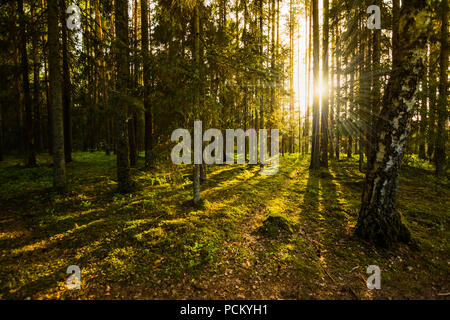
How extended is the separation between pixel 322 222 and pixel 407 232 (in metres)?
2.10

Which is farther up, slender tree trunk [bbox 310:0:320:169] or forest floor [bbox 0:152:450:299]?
slender tree trunk [bbox 310:0:320:169]

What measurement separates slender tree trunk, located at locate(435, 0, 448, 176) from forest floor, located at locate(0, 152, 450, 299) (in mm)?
3858

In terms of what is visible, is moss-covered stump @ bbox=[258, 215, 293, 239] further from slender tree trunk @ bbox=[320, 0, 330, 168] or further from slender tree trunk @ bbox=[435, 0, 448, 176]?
slender tree trunk @ bbox=[320, 0, 330, 168]

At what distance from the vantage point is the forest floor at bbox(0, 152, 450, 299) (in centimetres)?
365

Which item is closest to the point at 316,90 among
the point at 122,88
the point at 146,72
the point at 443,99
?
the point at 443,99

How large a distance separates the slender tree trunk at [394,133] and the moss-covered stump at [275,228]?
6.54ft

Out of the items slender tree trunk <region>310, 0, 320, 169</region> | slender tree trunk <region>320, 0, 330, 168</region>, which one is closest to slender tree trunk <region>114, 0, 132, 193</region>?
slender tree trunk <region>310, 0, 320, 169</region>

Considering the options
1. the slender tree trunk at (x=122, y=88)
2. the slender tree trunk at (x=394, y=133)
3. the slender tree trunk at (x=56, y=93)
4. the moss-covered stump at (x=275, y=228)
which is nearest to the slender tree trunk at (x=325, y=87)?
the slender tree trunk at (x=394, y=133)

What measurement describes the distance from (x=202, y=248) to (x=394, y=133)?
18.5 feet

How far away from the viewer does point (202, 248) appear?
188 inches

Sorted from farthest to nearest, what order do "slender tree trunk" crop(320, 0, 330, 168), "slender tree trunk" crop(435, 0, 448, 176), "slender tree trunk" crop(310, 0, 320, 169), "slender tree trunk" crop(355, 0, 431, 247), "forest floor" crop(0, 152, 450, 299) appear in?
"slender tree trunk" crop(320, 0, 330, 168) → "slender tree trunk" crop(310, 0, 320, 169) → "slender tree trunk" crop(435, 0, 448, 176) → "slender tree trunk" crop(355, 0, 431, 247) → "forest floor" crop(0, 152, 450, 299)

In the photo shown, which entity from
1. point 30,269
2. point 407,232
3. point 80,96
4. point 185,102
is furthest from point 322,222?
point 80,96
